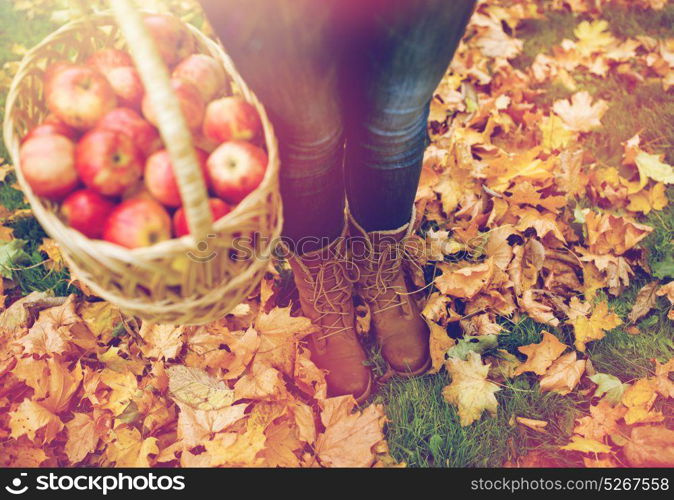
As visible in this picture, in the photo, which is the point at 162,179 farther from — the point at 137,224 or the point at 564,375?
the point at 564,375

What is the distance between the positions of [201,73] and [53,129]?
303 mm

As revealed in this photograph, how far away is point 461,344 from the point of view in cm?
139

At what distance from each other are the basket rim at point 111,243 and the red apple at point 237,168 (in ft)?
0.07

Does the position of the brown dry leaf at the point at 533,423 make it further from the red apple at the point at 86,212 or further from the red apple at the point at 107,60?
the red apple at the point at 107,60

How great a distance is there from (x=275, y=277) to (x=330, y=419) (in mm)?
503

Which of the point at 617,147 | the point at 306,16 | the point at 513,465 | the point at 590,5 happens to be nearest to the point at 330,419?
the point at 513,465

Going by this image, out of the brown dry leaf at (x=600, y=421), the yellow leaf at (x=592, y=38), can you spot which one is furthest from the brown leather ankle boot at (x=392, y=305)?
the yellow leaf at (x=592, y=38)

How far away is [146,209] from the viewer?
0.87m

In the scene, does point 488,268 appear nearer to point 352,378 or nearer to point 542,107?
point 352,378

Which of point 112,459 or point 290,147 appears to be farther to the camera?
point 112,459

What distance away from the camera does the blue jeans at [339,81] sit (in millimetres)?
756

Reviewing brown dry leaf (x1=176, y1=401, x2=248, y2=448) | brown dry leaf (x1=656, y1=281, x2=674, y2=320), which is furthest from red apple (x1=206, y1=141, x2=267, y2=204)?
brown dry leaf (x1=656, y1=281, x2=674, y2=320)

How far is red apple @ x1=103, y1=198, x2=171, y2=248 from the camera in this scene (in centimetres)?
85


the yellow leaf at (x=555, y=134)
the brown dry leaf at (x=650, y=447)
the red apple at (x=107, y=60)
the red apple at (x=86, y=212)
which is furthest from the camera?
the yellow leaf at (x=555, y=134)
